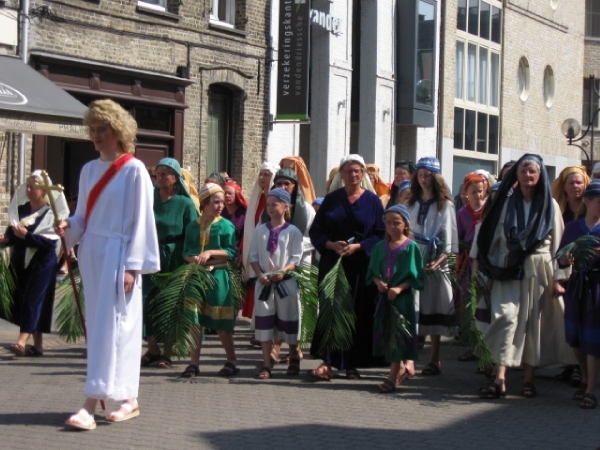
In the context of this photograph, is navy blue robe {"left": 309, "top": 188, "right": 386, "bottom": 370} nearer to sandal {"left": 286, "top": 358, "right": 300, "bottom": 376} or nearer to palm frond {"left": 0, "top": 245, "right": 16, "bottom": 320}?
sandal {"left": 286, "top": 358, "right": 300, "bottom": 376}

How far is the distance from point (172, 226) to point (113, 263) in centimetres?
309

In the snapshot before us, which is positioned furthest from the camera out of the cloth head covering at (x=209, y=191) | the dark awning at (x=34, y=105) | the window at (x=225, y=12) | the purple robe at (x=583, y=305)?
the window at (x=225, y=12)

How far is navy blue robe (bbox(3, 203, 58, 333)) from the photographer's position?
1146 cm

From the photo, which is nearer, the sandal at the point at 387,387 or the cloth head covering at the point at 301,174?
the sandal at the point at 387,387

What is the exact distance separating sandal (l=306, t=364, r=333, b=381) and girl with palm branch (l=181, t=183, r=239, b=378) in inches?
28.3

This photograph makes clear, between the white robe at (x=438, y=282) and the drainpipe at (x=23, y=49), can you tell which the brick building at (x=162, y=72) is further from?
the white robe at (x=438, y=282)

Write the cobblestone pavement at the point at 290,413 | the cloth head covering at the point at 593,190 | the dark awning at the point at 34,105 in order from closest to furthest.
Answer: the cobblestone pavement at the point at 290,413 < the cloth head covering at the point at 593,190 < the dark awning at the point at 34,105

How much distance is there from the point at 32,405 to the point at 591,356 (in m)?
4.24

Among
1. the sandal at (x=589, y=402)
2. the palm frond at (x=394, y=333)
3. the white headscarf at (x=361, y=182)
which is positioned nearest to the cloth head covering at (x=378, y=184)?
the white headscarf at (x=361, y=182)

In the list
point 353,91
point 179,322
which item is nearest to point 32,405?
point 179,322

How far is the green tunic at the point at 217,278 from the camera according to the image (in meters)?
10.2

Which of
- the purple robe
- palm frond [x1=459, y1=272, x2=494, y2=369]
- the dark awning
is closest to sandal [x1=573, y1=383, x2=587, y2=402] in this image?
the purple robe

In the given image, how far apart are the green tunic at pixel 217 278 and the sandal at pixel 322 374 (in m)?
0.84

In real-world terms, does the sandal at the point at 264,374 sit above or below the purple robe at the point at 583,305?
below
